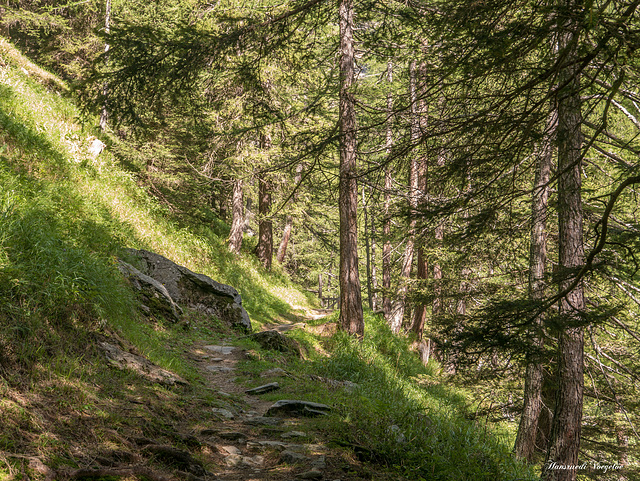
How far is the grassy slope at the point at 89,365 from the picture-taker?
3295mm

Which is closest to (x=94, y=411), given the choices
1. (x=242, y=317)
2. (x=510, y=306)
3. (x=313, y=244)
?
(x=510, y=306)

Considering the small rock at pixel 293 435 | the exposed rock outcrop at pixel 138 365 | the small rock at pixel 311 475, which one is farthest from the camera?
the exposed rock outcrop at pixel 138 365

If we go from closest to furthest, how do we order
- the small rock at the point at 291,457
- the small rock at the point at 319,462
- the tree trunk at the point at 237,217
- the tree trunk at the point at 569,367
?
the small rock at the point at 319,462 < the small rock at the point at 291,457 < the tree trunk at the point at 569,367 < the tree trunk at the point at 237,217

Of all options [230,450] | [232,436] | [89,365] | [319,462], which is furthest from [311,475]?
[89,365]

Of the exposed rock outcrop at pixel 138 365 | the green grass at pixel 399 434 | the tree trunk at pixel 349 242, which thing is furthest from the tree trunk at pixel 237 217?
the exposed rock outcrop at pixel 138 365

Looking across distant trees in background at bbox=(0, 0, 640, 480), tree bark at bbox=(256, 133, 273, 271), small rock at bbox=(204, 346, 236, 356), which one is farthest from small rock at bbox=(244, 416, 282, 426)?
tree bark at bbox=(256, 133, 273, 271)

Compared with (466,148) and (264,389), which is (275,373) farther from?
(466,148)

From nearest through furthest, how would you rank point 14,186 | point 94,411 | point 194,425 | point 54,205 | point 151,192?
1. point 94,411
2. point 194,425
3. point 14,186
4. point 54,205
5. point 151,192

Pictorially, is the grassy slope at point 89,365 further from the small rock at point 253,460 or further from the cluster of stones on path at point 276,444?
the small rock at point 253,460

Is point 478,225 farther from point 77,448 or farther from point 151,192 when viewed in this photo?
point 151,192

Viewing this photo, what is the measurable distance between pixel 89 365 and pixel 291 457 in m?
2.28

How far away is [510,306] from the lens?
13.6 ft

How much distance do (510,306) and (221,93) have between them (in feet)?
45.7

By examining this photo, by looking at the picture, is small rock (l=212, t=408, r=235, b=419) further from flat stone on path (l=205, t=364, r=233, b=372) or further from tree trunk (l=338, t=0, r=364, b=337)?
tree trunk (l=338, t=0, r=364, b=337)
